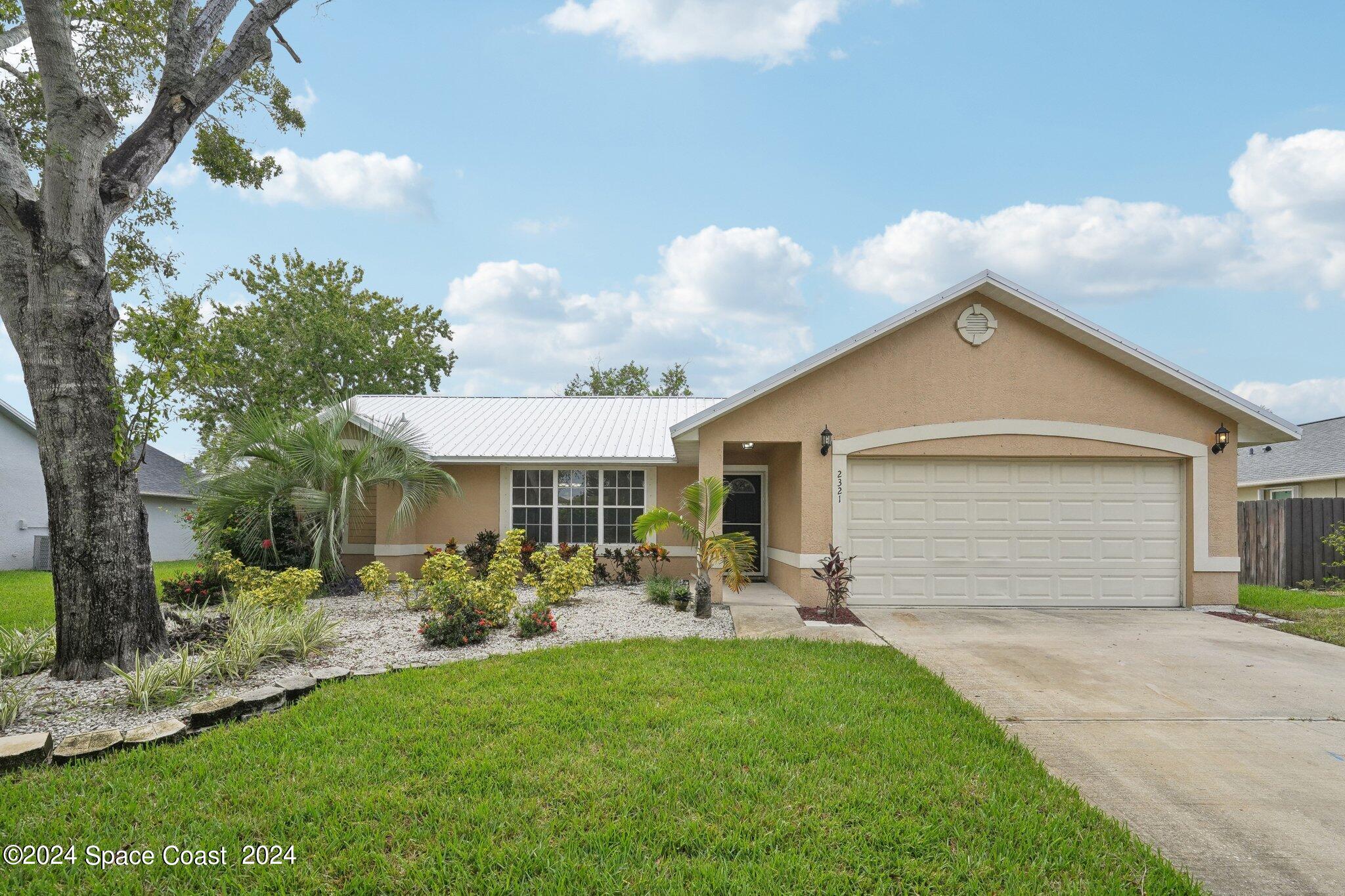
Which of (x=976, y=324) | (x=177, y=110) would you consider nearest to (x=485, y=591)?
(x=177, y=110)

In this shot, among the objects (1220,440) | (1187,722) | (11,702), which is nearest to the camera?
(11,702)

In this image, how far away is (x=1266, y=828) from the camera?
361cm

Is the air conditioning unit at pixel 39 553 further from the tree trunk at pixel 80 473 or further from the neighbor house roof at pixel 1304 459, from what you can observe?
the neighbor house roof at pixel 1304 459

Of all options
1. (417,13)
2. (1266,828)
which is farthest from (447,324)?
(1266,828)

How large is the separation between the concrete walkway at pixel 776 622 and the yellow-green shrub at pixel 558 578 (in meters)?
2.27

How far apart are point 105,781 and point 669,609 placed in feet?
22.3

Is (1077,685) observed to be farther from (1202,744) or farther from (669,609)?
(669,609)

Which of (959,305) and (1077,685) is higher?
(959,305)

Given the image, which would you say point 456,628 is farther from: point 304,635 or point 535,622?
point 304,635

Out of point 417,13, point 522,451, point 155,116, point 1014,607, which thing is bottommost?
point 1014,607

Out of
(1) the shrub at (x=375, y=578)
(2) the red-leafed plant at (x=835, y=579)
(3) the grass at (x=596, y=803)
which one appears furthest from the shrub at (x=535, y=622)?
(2) the red-leafed plant at (x=835, y=579)

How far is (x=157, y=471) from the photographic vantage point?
76.5 feet

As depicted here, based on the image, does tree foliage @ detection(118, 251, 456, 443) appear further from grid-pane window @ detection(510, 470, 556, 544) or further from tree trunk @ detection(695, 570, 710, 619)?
tree trunk @ detection(695, 570, 710, 619)

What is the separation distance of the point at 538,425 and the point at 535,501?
7.26 ft
